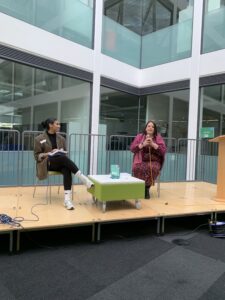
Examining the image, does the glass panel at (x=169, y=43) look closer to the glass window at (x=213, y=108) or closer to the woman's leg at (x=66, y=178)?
the glass window at (x=213, y=108)

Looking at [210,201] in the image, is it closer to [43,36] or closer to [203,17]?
[43,36]

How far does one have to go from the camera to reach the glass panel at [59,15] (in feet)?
18.4

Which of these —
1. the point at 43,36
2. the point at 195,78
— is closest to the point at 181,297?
the point at 43,36

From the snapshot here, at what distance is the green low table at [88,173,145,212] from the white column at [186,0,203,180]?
395 centimetres

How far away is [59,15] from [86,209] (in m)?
4.73

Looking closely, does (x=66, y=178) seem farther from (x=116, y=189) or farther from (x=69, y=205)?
(x=116, y=189)

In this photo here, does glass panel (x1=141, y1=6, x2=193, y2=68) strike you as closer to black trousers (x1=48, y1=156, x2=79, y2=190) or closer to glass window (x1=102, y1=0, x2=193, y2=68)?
glass window (x1=102, y1=0, x2=193, y2=68)

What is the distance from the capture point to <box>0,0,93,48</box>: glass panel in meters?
5.62

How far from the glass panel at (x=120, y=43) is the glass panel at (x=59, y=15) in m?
0.58

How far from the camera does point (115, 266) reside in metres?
2.58

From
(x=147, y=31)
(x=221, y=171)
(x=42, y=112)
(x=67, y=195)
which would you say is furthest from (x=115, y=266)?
(x=147, y=31)

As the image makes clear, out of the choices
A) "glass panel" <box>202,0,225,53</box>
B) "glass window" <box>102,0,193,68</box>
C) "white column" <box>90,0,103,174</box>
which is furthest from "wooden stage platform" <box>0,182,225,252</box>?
"glass window" <box>102,0,193,68</box>

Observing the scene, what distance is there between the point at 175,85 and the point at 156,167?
402 centimetres

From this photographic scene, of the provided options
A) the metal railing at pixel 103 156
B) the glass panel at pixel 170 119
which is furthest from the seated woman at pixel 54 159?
the glass panel at pixel 170 119
